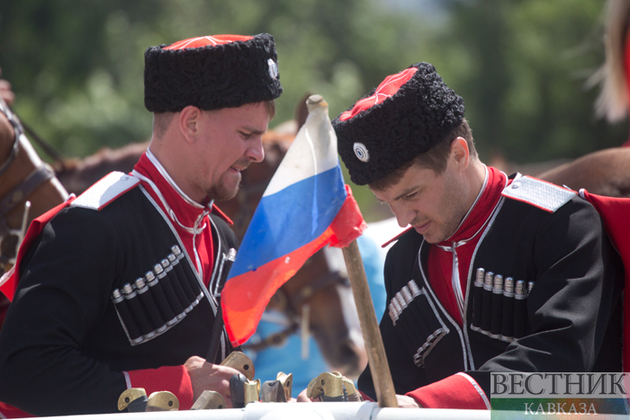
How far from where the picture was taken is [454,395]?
6.24ft

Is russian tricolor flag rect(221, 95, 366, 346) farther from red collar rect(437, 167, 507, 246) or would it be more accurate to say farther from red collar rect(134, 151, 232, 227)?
red collar rect(134, 151, 232, 227)

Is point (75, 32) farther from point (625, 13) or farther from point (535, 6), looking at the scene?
point (625, 13)

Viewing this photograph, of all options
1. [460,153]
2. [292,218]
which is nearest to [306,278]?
[460,153]

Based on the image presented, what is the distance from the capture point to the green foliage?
14867 millimetres

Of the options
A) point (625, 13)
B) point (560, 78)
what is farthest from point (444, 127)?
point (560, 78)

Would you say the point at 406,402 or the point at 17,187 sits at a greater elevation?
the point at 17,187

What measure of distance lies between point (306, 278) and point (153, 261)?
2.52m

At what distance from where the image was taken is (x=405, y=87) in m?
2.15

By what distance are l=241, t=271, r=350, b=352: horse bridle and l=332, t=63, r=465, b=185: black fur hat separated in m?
2.62

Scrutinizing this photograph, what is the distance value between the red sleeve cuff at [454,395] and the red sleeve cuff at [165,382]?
0.73m

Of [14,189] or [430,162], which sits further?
[14,189]

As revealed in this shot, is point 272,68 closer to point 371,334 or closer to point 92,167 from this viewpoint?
point 371,334

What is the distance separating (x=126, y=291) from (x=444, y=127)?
1183 millimetres

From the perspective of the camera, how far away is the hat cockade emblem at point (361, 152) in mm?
2166
